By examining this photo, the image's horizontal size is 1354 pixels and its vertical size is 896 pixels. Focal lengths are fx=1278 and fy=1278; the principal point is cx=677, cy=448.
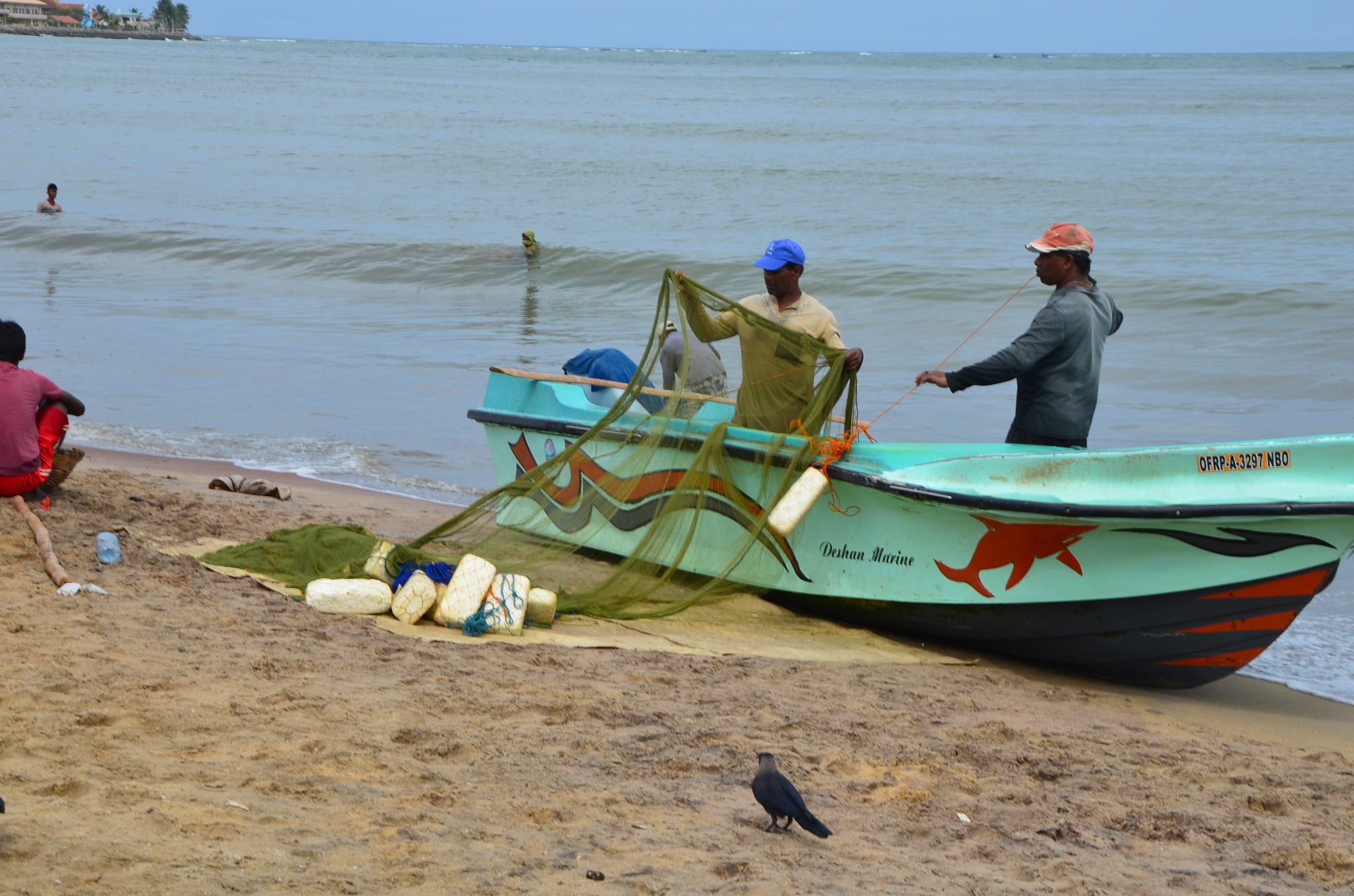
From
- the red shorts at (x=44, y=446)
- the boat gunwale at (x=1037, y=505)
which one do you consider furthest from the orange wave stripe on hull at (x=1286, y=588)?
the red shorts at (x=44, y=446)

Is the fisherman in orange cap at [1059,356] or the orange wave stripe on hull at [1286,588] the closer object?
the orange wave stripe on hull at [1286,588]

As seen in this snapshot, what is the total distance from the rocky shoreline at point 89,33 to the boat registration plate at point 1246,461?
178327 mm

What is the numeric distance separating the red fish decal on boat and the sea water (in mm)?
1459

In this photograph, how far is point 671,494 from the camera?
625 centimetres

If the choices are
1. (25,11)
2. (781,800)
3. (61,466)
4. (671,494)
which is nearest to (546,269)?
(61,466)

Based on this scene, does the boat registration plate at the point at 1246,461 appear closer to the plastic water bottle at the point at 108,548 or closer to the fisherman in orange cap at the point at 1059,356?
the fisherman in orange cap at the point at 1059,356

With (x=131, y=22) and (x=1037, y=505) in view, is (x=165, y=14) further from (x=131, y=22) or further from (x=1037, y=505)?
(x=1037, y=505)

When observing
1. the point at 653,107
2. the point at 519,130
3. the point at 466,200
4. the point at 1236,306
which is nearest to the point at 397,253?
the point at 466,200

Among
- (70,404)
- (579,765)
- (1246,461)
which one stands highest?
(1246,461)

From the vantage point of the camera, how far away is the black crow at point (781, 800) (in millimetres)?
3328

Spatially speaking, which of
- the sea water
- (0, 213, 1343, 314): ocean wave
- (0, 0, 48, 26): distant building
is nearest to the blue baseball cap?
the sea water

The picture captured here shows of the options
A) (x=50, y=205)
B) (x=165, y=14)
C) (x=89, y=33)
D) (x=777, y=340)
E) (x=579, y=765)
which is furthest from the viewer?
(x=165, y=14)

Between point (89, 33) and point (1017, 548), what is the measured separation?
19724 cm

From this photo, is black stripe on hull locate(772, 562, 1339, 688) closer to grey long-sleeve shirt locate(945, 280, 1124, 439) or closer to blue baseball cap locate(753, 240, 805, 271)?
grey long-sleeve shirt locate(945, 280, 1124, 439)
